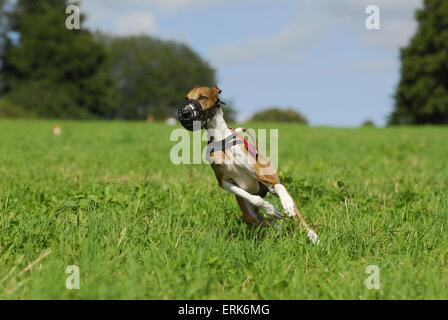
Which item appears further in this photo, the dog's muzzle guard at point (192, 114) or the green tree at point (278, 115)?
the green tree at point (278, 115)

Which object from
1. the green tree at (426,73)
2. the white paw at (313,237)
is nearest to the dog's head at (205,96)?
the white paw at (313,237)

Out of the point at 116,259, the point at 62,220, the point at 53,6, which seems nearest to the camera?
the point at 116,259

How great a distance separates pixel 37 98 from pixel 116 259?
2386 inches

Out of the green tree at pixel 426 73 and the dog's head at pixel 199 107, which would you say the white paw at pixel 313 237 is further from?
→ the green tree at pixel 426 73

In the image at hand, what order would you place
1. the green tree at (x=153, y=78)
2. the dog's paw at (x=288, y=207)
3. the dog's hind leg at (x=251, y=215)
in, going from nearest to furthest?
the dog's paw at (x=288, y=207), the dog's hind leg at (x=251, y=215), the green tree at (x=153, y=78)

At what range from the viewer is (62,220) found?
5.16 meters

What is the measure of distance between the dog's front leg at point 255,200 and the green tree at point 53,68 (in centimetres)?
5998

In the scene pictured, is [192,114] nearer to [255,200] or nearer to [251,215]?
[255,200]

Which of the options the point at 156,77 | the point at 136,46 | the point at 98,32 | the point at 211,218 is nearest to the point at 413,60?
the point at 156,77

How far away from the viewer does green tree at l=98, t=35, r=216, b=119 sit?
84250 mm

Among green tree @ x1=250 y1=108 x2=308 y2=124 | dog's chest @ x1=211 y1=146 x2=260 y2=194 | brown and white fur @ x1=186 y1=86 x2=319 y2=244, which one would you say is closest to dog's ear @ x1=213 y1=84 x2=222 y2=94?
brown and white fur @ x1=186 y1=86 x2=319 y2=244

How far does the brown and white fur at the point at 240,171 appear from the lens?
4.53 metres
